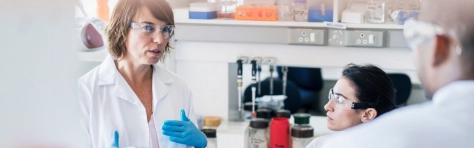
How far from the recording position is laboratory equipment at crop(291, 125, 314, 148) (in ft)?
8.02

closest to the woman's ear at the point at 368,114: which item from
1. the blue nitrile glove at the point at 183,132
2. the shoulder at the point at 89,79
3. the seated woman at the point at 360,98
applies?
the seated woman at the point at 360,98

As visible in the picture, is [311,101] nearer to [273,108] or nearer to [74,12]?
[273,108]

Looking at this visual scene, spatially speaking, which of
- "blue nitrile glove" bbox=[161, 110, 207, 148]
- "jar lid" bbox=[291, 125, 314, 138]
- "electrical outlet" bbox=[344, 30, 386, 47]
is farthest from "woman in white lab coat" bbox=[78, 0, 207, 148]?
"electrical outlet" bbox=[344, 30, 386, 47]

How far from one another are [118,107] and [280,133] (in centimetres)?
94

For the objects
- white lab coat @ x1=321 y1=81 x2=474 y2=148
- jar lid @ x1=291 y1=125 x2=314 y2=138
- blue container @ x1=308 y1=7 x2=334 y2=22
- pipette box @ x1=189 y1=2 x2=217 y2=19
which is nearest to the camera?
white lab coat @ x1=321 y1=81 x2=474 y2=148

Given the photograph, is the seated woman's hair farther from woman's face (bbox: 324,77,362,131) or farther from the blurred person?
the blurred person

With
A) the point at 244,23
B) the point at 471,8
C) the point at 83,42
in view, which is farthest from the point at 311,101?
the point at 471,8

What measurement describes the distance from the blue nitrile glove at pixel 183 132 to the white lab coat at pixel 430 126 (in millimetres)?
1070

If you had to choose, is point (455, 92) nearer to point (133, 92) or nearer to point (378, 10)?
point (133, 92)

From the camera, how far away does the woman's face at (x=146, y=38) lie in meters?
1.79

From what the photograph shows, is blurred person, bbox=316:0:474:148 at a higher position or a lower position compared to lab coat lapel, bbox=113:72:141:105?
higher

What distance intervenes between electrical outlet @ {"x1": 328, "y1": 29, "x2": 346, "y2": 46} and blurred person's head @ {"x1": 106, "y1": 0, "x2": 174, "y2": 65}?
996 mm

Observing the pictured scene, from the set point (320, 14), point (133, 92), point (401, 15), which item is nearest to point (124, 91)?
point (133, 92)

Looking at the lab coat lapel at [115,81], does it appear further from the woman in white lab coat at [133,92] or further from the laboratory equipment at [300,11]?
the laboratory equipment at [300,11]
